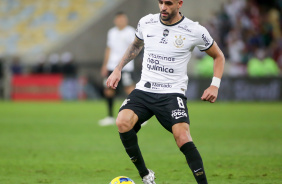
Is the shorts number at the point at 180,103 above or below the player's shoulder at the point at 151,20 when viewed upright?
below

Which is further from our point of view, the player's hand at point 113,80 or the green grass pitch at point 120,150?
the green grass pitch at point 120,150

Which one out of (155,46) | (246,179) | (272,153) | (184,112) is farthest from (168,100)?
(272,153)

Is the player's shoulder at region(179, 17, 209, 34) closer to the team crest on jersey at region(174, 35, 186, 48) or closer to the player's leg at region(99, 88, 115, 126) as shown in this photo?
the team crest on jersey at region(174, 35, 186, 48)

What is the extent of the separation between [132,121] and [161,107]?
39cm

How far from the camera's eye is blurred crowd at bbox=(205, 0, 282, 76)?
1073 inches

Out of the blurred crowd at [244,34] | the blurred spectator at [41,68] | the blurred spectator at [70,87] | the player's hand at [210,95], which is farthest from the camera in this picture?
the blurred crowd at [244,34]

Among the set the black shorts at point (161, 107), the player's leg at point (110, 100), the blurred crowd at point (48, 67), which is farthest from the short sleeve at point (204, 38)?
the blurred crowd at point (48, 67)

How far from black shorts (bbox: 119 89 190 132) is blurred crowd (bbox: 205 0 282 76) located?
2034 cm

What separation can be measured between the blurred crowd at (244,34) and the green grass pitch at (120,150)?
9645mm

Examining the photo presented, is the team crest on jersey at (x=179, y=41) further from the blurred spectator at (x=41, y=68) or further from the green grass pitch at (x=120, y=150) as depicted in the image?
the blurred spectator at (x=41, y=68)

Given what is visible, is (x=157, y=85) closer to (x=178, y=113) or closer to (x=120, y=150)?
(x=178, y=113)

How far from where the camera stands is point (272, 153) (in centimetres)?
1005

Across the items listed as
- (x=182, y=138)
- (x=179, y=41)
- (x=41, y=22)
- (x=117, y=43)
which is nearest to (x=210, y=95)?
(x=182, y=138)

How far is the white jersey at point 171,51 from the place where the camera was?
21.7 ft
